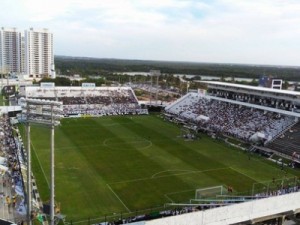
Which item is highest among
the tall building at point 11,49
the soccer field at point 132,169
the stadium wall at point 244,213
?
the tall building at point 11,49

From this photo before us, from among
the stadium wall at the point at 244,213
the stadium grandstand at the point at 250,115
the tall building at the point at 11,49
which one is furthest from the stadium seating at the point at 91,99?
the tall building at the point at 11,49

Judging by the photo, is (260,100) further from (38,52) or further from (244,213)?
(38,52)

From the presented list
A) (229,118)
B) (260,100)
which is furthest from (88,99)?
(260,100)

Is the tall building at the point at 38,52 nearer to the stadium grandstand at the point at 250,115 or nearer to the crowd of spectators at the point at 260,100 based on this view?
the stadium grandstand at the point at 250,115

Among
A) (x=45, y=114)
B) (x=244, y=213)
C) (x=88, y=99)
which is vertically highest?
(x=45, y=114)

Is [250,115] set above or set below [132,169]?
above
